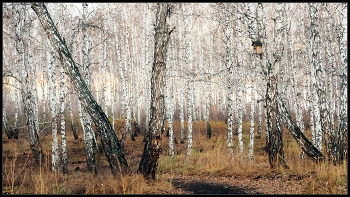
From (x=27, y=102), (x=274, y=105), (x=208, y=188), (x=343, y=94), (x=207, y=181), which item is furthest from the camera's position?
(x=27, y=102)

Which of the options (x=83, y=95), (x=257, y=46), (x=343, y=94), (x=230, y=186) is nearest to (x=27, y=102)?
(x=83, y=95)

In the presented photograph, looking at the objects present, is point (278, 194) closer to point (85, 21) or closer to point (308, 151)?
point (308, 151)

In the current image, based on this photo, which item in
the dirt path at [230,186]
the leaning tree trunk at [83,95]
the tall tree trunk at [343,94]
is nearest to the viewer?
the dirt path at [230,186]

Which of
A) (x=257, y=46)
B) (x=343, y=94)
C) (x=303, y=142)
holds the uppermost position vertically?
(x=257, y=46)

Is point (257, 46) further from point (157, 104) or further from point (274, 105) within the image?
point (157, 104)

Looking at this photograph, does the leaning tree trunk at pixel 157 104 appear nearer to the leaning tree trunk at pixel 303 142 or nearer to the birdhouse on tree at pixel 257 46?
the birdhouse on tree at pixel 257 46

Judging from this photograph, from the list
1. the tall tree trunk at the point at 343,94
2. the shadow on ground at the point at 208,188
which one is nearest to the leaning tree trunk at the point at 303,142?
the tall tree trunk at the point at 343,94

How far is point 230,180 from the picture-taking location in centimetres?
653

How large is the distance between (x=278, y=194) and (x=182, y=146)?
28.2 feet

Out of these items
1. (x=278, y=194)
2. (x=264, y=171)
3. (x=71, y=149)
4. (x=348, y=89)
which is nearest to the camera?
(x=278, y=194)

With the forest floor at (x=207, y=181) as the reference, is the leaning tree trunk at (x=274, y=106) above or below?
above

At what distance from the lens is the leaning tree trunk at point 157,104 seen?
6266mm

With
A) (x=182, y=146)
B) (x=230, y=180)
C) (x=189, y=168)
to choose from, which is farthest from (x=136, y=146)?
(x=230, y=180)

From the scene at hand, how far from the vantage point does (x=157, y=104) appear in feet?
20.9
